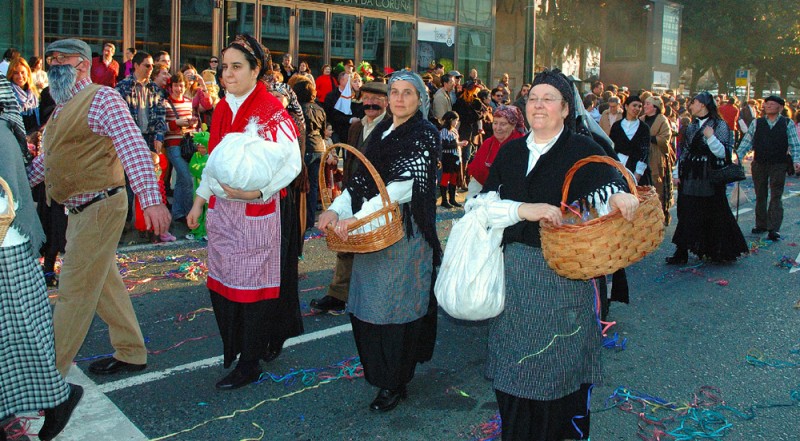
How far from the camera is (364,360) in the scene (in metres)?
4.43

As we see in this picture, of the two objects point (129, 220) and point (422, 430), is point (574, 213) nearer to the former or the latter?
point (422, 430)

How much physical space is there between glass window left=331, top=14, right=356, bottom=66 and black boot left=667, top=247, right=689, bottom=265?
476 inches

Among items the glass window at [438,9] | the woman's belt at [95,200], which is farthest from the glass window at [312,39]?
the woman's belt at [95,200]

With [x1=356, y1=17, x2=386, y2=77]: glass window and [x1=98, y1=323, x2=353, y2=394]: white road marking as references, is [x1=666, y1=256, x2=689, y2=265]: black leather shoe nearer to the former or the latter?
[x1=98, y1=323, x2=353, y2=394]: white road marking

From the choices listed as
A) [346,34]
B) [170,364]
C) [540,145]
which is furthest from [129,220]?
[346,34]

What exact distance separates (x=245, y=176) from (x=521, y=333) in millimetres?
1659

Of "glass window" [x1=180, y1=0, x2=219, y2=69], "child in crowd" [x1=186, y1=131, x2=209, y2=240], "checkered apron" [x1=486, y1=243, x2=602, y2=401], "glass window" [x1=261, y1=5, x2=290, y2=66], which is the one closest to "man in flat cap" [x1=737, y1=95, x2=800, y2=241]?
"child in crowd" [x1=186, y1=131, x2=209, y2=240]

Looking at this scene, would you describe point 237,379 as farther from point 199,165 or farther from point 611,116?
point 611,116

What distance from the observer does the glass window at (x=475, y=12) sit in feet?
73.9

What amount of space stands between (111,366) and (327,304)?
1970 mm

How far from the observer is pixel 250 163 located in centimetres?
410

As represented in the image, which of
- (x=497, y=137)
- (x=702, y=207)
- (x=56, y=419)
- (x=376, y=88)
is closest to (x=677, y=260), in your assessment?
(x=702, y=207)

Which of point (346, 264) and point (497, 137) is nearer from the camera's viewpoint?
point (346, 264)

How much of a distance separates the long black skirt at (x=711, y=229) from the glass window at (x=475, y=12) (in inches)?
591
